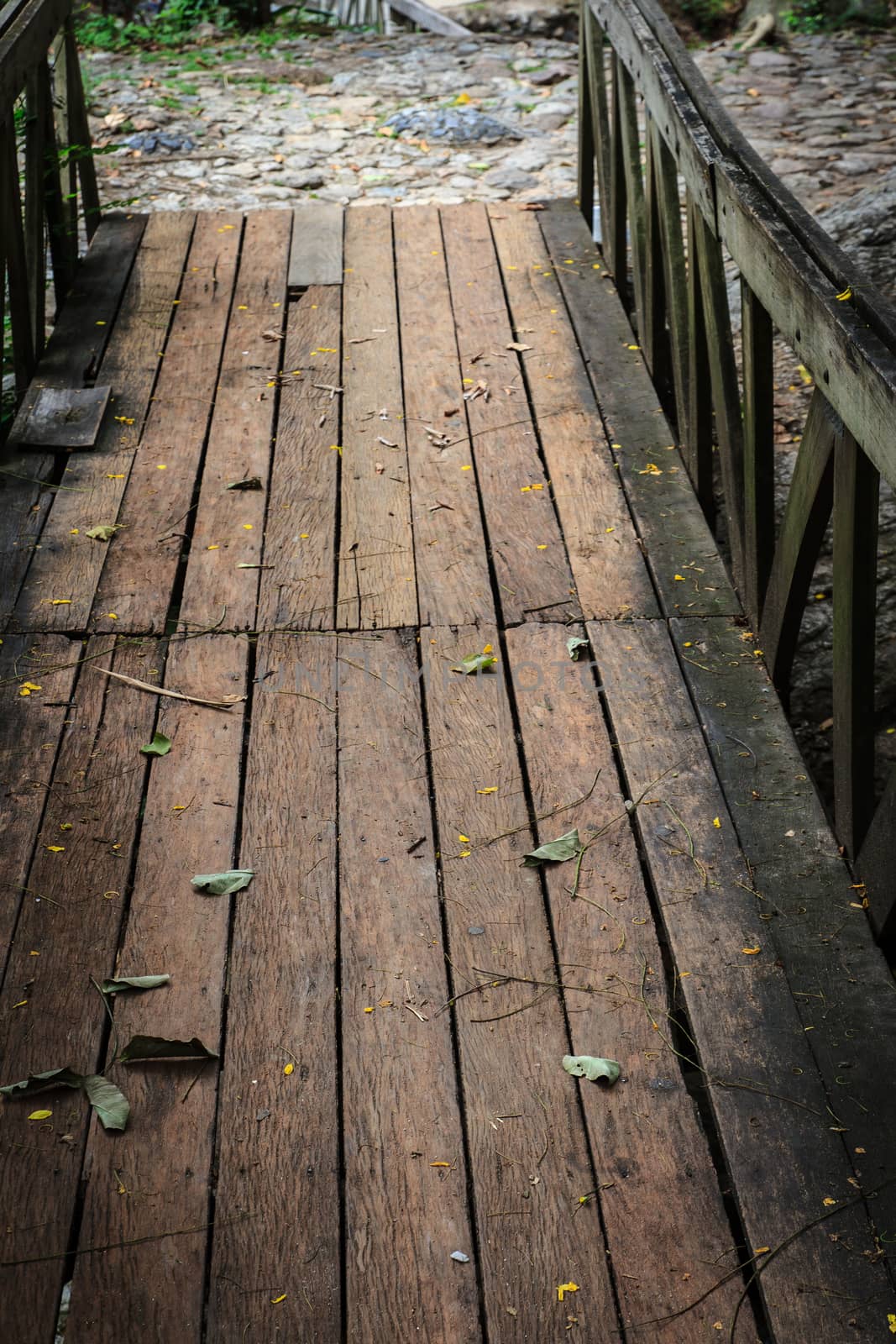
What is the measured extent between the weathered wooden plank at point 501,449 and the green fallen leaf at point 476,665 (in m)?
0.17

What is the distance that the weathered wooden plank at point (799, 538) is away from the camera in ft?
7.60

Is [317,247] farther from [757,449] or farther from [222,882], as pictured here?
[222,882]

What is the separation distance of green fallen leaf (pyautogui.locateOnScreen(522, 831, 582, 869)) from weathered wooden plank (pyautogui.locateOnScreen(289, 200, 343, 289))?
303 cm

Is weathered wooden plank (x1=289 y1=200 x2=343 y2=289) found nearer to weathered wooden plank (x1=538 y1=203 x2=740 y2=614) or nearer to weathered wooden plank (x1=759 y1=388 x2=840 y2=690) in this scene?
weathered wooden plank (x1=538 y1=203 x2=740 y2=614)

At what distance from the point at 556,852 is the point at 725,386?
1321 mm

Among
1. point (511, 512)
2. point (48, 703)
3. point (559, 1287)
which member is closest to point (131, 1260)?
point (559, 1287)

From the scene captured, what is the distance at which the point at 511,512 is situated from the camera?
343 cm

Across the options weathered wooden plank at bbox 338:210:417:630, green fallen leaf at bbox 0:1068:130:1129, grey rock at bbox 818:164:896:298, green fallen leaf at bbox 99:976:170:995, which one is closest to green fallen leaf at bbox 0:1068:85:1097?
green fallen leaf at bbox 0:1068:130:1129

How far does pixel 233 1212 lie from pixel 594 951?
760 mm

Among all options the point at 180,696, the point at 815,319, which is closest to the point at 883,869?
the point at 815,319

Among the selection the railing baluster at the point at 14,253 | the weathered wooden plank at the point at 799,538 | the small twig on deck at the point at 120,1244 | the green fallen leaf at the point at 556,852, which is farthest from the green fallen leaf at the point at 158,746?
the railing baluster at the point at 14,253

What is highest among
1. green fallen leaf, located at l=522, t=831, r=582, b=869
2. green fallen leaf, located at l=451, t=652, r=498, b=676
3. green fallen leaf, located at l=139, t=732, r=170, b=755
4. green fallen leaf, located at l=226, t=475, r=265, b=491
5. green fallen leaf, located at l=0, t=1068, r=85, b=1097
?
green fallen leaf, located at l=226, t=475, r=265, b=491

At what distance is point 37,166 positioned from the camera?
Result: 4.34 meters

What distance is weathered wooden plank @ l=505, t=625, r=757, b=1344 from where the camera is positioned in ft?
5.66
